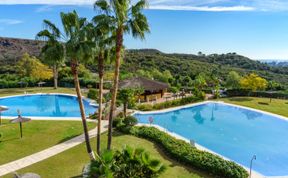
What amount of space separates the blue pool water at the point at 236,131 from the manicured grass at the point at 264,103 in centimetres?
178

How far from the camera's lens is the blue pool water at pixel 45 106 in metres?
26.4

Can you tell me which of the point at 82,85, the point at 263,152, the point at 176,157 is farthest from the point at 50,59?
the point at 82,85

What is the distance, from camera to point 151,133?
16688 mm

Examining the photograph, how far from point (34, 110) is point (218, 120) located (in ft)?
64.7

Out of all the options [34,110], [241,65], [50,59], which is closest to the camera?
[50,59]

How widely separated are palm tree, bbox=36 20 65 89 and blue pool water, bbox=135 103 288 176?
37.6ft

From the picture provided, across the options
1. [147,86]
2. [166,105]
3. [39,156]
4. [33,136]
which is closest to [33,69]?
[147,86]

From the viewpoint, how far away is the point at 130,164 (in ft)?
30.4

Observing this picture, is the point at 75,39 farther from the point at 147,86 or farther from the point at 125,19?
the point at 147,86

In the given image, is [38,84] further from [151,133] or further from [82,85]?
[151,133]

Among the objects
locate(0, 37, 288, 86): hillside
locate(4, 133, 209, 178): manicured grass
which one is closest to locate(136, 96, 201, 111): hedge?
locate(4, 133, 209, 178): manicured grass

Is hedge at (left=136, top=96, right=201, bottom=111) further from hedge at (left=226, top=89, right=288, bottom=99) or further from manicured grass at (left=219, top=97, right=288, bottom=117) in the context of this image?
hedge at (left=226, top=89, right=288, bottom=99)

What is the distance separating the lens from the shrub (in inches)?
348

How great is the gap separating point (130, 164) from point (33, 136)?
10.2 meters
